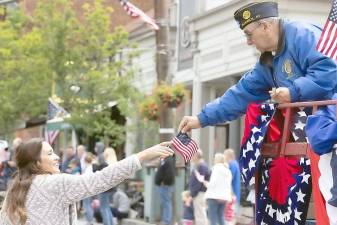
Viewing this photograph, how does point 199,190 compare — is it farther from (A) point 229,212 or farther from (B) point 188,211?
(B) point 188,211

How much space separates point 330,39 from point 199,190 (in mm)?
12574

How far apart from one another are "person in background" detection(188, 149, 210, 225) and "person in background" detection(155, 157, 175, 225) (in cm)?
102

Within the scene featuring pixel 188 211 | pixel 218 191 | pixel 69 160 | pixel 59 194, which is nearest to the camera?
pixel 59 194

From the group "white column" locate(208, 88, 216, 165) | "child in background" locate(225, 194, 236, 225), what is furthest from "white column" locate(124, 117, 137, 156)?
"child in background" locate(225, 194, 236, 225)

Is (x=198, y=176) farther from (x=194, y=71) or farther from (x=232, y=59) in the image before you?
(x=194, y=71)

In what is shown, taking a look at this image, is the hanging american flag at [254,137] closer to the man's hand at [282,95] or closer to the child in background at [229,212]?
the man's hand at [282,95]

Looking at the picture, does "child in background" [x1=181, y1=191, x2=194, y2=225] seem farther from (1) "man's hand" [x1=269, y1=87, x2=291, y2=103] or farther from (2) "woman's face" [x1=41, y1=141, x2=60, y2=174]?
(1) "man's hand" [x1=269, y1=87, x2=291, y2=103]

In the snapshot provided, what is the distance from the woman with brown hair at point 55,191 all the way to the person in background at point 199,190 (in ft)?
38.1

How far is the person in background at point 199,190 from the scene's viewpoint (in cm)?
1705

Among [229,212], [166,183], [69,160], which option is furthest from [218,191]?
[69,160]

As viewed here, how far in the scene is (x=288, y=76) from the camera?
4.96 meters

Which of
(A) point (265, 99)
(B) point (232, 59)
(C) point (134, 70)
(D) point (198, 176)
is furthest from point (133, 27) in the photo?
(A) point (265, 99)

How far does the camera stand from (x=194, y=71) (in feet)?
87.2

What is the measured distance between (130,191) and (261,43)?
19845 millimetres
